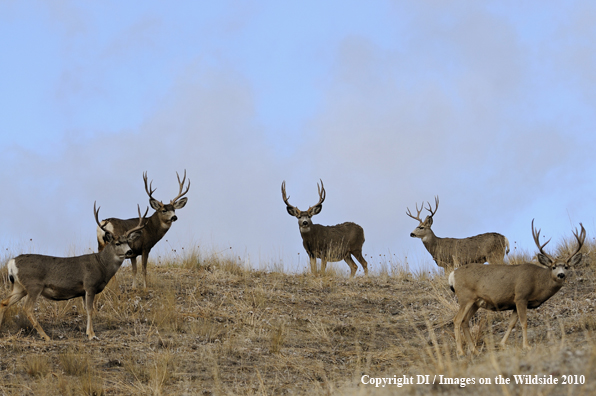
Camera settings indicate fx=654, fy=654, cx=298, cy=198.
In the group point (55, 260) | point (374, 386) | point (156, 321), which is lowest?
point (374, 386)

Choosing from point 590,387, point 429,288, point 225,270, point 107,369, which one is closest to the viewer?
point 590,387

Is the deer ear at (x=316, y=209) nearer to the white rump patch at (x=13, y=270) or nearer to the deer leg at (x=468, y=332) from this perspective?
the deer leg at (x=468, y=332)

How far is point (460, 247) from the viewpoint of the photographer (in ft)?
54.4

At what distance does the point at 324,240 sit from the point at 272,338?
8083mm

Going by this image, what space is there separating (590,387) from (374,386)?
2.14 metres

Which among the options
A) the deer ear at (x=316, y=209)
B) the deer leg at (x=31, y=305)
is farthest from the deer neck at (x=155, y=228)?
the deer ear at (x=316, y=209)

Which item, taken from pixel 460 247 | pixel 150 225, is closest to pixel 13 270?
pixel 150 225

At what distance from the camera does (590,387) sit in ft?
16.8

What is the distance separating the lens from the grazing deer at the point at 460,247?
629 inches

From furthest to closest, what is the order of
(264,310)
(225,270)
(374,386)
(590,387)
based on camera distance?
(225,270) < (264,310) < (374,386) < (590,387)

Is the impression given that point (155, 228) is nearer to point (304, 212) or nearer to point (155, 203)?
point (155, 203)

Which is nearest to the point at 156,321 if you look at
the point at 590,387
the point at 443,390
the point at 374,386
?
Result: the point at 374,386

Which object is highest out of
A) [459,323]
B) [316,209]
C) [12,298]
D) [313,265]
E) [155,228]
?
[316,209]

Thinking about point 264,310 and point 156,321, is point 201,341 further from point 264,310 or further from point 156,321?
point 264,310
